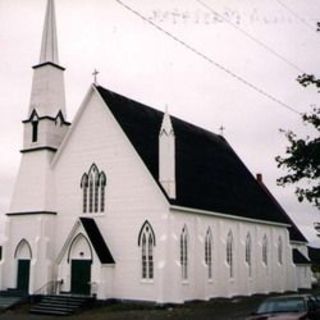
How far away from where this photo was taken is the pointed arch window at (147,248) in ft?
100

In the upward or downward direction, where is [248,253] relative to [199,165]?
downward

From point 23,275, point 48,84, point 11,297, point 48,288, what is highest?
point 48,84

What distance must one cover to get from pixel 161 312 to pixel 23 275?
1113 cm

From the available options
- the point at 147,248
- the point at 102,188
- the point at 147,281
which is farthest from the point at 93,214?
the point at 147,281

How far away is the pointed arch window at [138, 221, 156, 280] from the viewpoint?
30531mm

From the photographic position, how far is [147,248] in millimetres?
30781

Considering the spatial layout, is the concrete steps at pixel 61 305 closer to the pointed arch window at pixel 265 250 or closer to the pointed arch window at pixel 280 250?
the pointed arch window at pixel 265 250

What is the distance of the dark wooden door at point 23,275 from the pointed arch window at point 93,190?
5.12 meters

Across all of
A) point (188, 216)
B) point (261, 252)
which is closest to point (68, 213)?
point (188, 216)

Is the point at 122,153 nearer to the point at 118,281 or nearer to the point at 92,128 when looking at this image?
the point at 92,128

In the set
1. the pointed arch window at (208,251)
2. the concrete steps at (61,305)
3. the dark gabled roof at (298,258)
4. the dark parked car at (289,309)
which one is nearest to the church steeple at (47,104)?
the concrete steps at (61,305)

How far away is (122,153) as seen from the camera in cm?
3259

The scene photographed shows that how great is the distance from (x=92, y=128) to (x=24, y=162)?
18.7 feet

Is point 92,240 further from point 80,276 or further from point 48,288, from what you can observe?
point 48,288
